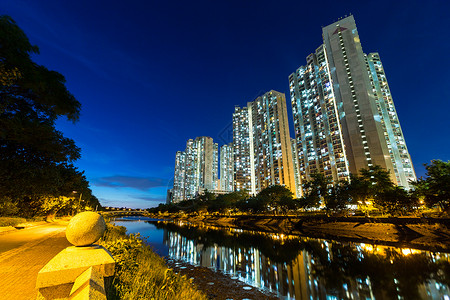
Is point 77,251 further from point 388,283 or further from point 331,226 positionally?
point 331,226

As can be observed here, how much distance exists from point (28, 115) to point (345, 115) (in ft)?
455

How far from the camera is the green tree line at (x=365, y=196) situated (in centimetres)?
3369

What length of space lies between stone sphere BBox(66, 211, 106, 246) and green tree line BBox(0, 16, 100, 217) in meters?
12.3

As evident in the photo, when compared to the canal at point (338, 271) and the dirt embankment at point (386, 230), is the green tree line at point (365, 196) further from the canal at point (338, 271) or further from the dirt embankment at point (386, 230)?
the canal at point (338, 271)

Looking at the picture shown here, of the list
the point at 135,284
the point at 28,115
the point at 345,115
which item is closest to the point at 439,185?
the point at 135,284

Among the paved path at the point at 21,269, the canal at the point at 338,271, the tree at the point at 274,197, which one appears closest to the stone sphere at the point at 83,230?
the paved path at the point at 21,269

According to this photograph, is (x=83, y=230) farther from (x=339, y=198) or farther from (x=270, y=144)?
(x=270, y=144)

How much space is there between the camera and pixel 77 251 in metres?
4.38

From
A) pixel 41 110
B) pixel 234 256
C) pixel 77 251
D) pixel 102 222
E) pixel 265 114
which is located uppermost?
pixel 265 114

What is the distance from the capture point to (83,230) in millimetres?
4453

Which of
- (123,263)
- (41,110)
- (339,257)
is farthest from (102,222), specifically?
(339,257)

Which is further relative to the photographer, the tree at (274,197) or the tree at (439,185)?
the tree at (274,197)

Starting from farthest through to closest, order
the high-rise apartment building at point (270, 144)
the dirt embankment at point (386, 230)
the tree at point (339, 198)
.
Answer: the high-rise apartment building at point (270, 144) < the tree at point (339, 198) < the dirt embankment at point (386, 230)

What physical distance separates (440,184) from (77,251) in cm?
4755
